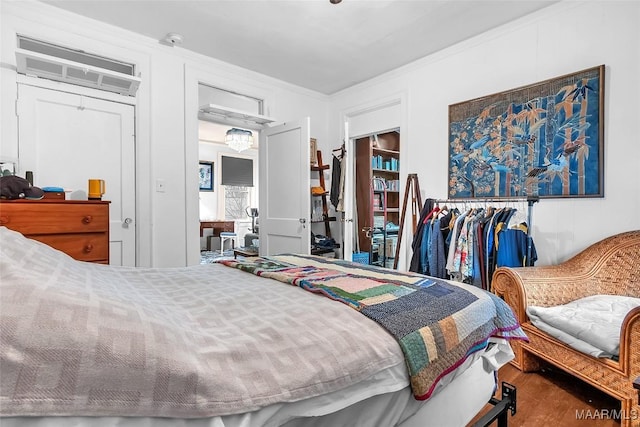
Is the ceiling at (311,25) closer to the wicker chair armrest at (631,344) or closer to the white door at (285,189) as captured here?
the white door at (285,189)

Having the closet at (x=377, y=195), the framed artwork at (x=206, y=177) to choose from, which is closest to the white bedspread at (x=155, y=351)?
the closet at (x=377, y=195)

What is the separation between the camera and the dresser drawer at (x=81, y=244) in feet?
6.88

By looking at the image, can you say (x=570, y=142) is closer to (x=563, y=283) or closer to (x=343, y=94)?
(x=563, y=283)

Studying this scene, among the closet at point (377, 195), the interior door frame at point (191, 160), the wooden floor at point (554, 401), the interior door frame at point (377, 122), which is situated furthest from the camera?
the closet at point (377, 195)

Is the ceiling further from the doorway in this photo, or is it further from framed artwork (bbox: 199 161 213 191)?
framed artwork (bbox: 199 161 213 191)

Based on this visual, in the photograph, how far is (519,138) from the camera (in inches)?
109

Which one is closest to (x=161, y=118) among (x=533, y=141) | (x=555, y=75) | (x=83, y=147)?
(x=83, y=147)

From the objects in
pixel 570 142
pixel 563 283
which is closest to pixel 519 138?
pixel 570 142

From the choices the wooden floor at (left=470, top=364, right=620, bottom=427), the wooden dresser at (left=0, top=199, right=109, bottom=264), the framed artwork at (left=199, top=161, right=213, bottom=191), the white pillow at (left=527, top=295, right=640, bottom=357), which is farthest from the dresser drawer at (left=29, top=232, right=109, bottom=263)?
the framed artwork at (left=199, top=161, right=213, bottom=191)

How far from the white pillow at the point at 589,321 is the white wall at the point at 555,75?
599 millimetres

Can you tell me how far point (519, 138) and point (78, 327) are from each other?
10.2 ft

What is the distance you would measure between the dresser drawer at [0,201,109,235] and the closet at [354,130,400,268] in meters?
3.34

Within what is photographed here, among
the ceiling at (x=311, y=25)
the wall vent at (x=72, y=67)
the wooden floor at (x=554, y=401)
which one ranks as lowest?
the wooden floor at (x=554, y=401)

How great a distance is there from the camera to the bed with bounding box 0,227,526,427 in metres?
0.53
